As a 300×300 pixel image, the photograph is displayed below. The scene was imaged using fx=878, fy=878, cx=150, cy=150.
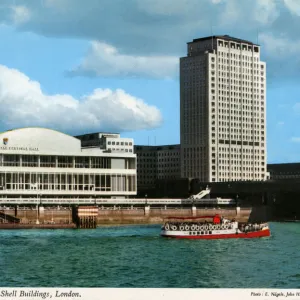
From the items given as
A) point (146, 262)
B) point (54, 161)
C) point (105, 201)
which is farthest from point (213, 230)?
point (54, 161)

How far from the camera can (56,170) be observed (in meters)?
157

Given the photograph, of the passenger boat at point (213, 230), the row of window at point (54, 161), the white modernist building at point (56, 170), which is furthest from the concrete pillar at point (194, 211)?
the passenger boat at point (213, 230)

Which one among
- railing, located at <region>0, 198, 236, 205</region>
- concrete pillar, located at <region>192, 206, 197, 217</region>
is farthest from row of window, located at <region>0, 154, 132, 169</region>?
concrete pillar, located at <region>192, 206, 197, 217</region>

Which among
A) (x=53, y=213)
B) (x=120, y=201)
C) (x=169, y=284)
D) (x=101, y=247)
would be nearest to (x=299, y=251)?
(x=101, y=247)

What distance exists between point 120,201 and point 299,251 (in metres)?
76.2

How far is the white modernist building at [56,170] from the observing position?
152625 mm

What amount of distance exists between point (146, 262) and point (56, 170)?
8591 centimetres

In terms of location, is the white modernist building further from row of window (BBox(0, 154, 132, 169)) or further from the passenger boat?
the passenger boat

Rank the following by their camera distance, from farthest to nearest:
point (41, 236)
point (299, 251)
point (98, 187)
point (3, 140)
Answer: point (98, 187)
point (3, 140)
point (41, 236)
point (299, 251)

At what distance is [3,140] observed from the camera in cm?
15200

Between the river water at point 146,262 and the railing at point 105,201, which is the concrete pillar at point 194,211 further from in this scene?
the river water at point 146,262

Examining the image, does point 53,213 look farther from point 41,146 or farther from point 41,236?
point 41,236

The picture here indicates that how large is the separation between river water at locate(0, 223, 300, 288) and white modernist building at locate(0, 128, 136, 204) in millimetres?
44898

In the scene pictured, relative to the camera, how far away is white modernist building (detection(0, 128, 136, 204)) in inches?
6009
